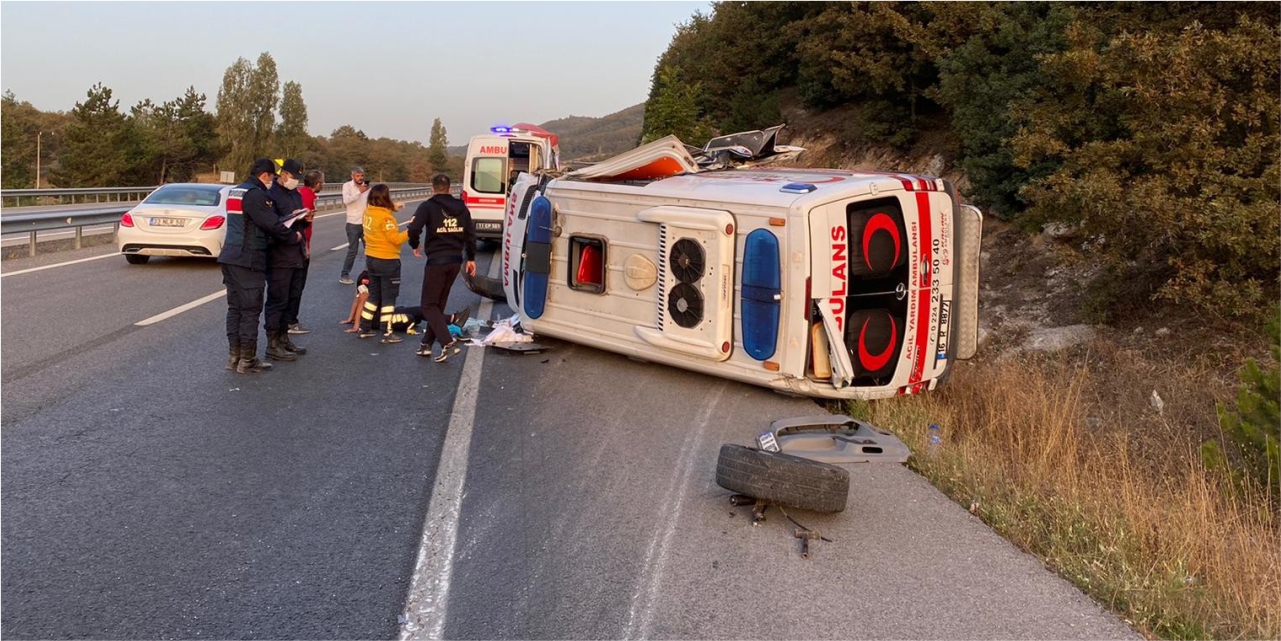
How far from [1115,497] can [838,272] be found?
255 cm

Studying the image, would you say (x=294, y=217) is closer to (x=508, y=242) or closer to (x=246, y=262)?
(x=246, y=262)

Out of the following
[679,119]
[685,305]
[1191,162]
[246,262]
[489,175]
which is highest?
[679,119]

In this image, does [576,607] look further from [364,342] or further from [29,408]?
[364,342]

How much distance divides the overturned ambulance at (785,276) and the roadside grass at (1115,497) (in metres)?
0.56

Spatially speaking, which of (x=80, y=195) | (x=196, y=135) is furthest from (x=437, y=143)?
(x=80, y=195)

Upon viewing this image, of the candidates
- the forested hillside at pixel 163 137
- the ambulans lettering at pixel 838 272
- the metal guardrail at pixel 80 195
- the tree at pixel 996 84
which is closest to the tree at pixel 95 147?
the forested hillside at pixel 163 137

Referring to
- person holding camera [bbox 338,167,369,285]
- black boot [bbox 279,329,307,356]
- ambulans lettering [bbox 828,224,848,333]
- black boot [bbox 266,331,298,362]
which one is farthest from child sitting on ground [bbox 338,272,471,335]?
ambulans lettering [bbox 828,224,848,333]

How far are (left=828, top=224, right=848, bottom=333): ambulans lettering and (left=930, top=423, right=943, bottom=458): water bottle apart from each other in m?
1.05

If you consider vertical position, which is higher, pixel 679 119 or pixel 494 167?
pixel 679 119

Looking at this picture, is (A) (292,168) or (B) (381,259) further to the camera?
(B) (381,259)

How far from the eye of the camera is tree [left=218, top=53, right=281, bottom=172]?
77.1 meters

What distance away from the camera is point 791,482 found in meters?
4.62

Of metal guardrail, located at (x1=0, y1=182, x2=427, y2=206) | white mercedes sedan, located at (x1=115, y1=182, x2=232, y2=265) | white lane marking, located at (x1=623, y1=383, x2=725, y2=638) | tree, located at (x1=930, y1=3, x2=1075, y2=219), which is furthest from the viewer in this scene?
metal guardrail, located at (x1=0, y1=182, x2=427, y2=206)

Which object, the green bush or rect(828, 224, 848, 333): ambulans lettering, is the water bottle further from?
the green bush
